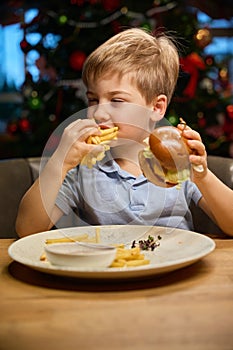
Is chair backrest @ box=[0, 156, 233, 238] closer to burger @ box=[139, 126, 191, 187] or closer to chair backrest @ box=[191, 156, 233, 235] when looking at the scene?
chair backrest @ box=[191, 156, 233, 235]

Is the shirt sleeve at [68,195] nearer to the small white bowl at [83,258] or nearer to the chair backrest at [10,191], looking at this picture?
the chair backrest at [10,191]

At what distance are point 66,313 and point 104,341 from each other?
106 mm

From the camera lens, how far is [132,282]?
93cm

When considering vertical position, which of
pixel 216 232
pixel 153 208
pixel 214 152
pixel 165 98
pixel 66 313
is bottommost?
pixel 214 152

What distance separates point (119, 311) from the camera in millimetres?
803

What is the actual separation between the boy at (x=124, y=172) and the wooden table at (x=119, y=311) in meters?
0.32

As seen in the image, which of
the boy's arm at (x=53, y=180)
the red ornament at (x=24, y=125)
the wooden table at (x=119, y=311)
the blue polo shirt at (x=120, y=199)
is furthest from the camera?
the red ornament at (x=24, y=125)

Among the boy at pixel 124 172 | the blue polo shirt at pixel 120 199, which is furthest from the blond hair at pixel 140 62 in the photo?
the blue polo shirt at pixel 120 199

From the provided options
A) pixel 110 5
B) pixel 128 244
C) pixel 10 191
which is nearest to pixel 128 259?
pixel 128 244

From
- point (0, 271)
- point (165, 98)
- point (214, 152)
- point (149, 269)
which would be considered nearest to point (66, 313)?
point (149, 269)

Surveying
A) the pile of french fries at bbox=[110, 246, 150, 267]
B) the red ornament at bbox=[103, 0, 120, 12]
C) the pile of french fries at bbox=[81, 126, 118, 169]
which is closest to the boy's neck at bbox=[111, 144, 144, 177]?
the pile of french fries at bbox=[81, 126, 118, 169]

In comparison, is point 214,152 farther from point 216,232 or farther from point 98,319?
point 98,319

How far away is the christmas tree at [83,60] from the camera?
3.12 metres

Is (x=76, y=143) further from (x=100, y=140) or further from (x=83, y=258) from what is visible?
(x=83, y=258)
